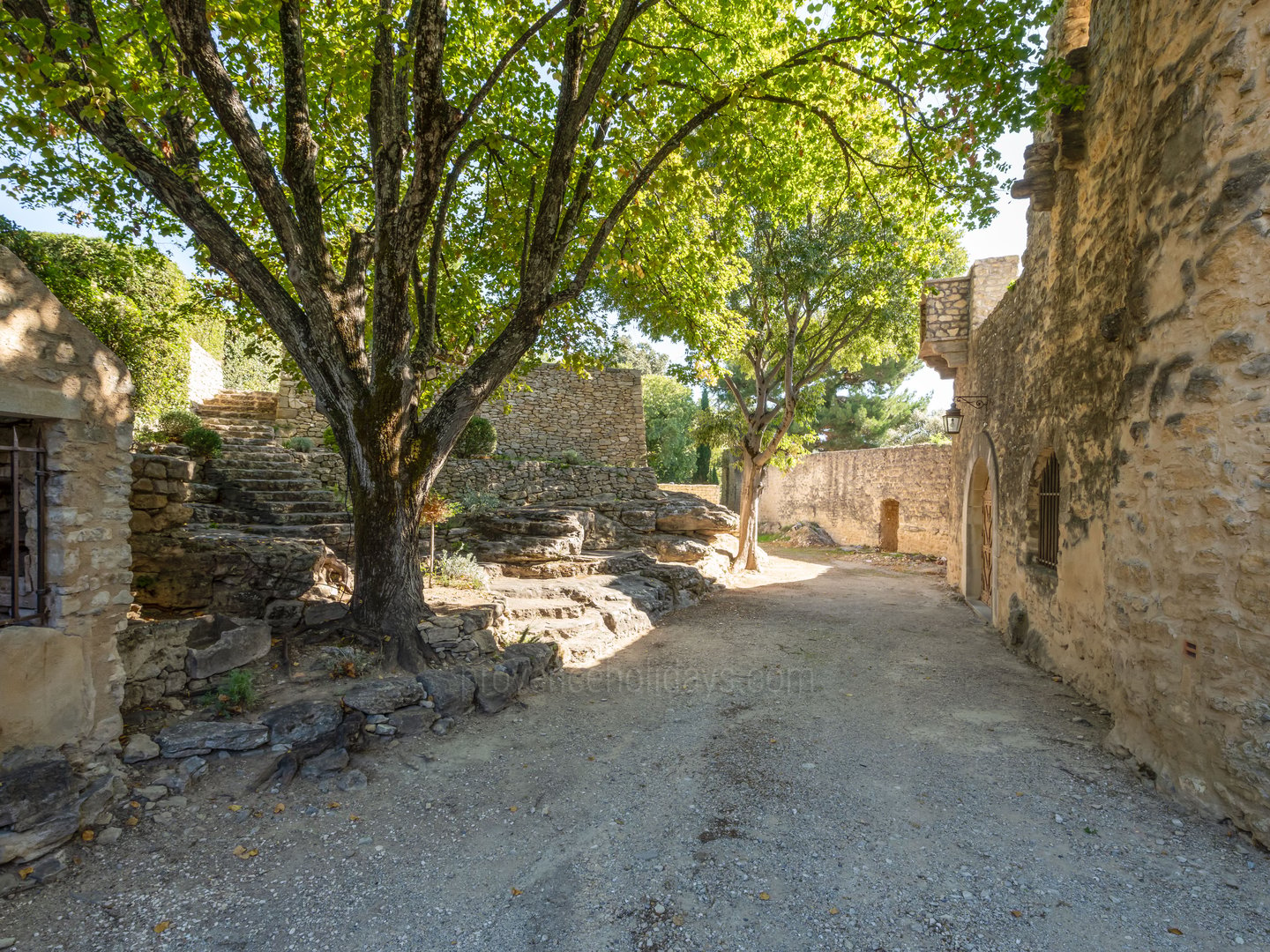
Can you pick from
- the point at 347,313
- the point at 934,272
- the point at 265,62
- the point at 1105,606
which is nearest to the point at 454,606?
the point at 347,313

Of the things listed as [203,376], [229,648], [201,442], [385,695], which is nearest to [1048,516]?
[385,695]

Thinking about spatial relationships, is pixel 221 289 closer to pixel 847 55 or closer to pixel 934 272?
pixel 847 55

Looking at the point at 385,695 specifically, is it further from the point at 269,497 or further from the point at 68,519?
the point at 269,497

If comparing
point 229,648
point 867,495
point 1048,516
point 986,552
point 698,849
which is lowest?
point 698,849

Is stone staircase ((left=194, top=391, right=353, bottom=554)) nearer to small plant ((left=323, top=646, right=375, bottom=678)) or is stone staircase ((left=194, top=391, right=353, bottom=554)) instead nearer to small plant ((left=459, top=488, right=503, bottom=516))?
small plant ((left=459, top=488, right=503, bottom=516))

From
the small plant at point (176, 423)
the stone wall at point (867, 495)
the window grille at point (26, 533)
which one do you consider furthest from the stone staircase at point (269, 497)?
the stone wall at point (867, 495)

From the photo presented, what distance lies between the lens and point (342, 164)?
21.9ft

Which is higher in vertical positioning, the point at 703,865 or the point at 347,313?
the point at 347,313

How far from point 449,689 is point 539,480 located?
29.2 feet

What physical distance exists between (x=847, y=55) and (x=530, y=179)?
11.4 ft

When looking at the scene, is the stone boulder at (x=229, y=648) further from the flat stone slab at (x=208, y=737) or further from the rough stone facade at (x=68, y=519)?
the rough stone facade at (x=68, y=519)

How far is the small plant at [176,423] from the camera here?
9.45 meters

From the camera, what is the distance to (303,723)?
3.96 meters

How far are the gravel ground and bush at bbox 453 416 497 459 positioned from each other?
373 inches
